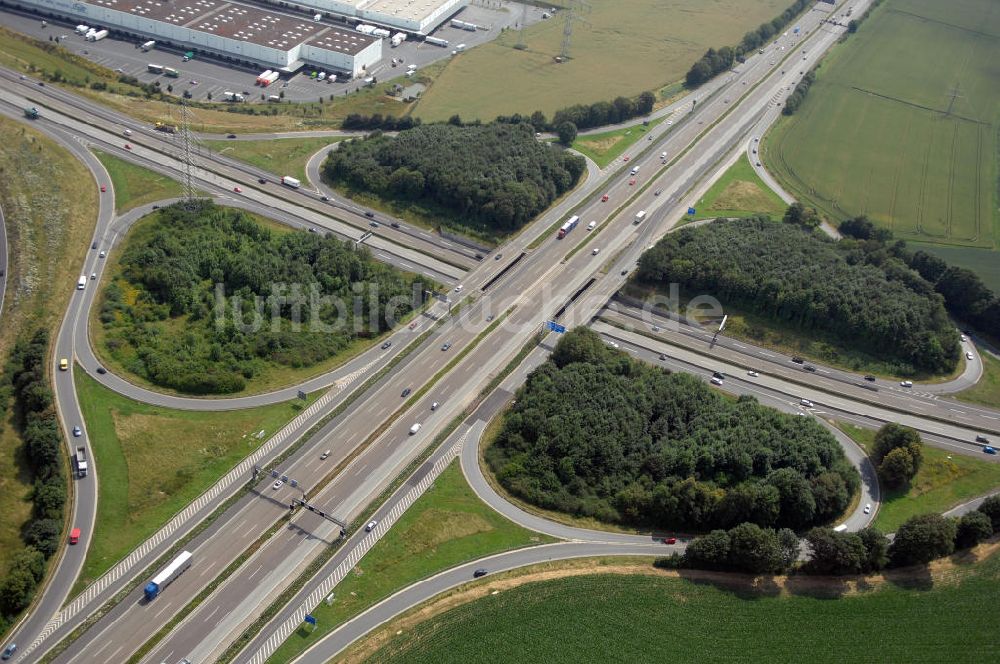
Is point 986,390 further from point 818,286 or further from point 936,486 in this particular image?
point 818,286

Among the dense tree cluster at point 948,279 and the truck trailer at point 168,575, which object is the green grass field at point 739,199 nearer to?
the dense tree cluster at point 948,279

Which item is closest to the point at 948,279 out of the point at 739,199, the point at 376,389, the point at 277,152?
the point at 739,199

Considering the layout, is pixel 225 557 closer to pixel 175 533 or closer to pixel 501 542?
pixel 175 533

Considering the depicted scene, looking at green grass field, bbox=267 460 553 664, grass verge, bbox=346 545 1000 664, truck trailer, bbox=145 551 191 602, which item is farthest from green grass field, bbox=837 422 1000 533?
truck trailer, bbox=145 551 191 602

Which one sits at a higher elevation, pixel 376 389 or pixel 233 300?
pixel 233 300

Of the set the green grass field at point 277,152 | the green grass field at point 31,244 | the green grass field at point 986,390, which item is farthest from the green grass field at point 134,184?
the green grass field at point 986,390

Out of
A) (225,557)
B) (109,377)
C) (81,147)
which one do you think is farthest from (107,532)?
(81,147)
